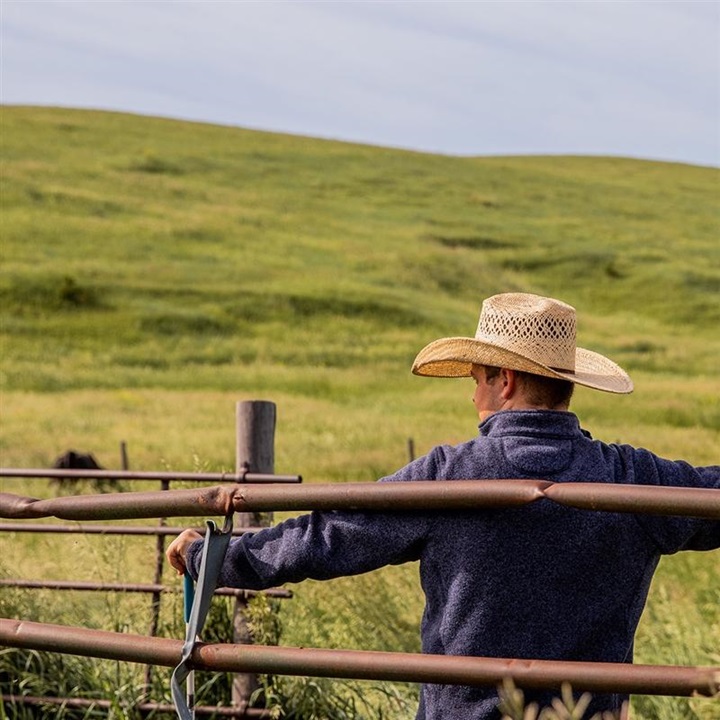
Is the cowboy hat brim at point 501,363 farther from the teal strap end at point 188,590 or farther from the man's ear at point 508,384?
the teal strap end at point 188,590

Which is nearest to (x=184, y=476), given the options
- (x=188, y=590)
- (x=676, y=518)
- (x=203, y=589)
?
(x=188, y=590)

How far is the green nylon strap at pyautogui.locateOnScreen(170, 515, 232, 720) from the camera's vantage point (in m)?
3.01

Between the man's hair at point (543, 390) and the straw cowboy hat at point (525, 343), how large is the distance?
0.03 meters

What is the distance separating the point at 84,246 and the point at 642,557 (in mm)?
42709

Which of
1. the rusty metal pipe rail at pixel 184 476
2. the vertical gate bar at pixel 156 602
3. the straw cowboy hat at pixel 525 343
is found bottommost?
the vertical gate bar at pixel 156 602

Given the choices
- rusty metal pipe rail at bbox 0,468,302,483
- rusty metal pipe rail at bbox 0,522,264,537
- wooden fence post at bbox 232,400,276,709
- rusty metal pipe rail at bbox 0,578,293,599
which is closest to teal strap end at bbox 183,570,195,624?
rusty metal pipe rail at bbox 0,468,302,483

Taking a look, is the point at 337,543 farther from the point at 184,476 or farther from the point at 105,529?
the point at 105,529

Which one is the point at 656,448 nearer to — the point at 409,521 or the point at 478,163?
the point at 409,521

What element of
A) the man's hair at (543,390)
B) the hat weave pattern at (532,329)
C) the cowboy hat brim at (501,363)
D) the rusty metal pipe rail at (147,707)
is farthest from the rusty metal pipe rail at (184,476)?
the man's hair at (543,390)

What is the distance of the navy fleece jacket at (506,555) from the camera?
297 cm

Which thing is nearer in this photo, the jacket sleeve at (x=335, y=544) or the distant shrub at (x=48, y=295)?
the jacket sleeve at (x=335, y=544)

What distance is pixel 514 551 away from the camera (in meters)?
2.98

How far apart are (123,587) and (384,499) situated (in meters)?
3.05

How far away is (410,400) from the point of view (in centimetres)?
2944
